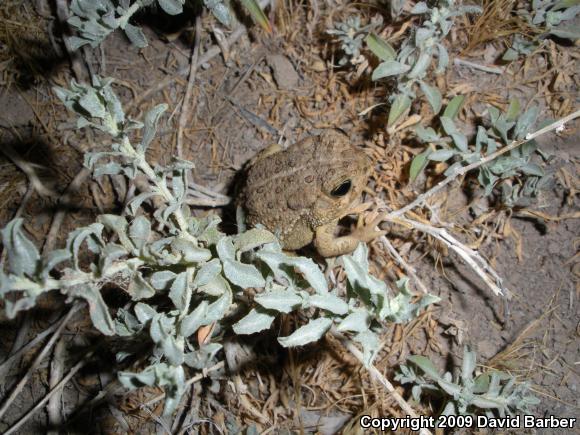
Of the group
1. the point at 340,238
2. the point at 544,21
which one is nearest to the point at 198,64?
the point at 340,238

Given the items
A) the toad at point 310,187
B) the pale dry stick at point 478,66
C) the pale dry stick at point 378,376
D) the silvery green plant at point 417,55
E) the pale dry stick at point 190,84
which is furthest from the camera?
the pale dry stick at point 190,84

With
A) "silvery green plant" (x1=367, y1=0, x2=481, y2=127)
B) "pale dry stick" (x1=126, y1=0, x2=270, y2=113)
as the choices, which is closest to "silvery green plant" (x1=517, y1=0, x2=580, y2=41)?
"silvery green plant" (x1=367, y1=0, x2=481, y2=127)

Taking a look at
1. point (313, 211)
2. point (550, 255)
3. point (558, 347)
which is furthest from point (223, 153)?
point (558, 347)

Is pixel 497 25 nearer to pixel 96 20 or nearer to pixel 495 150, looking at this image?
pixel 495 150

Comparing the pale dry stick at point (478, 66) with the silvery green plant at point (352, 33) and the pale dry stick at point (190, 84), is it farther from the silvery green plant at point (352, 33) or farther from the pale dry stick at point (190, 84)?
the pale dry stick at point (190, 84)

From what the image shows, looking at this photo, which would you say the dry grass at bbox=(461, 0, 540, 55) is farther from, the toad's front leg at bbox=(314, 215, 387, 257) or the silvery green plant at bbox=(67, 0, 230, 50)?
the silvery green plant at bbox=(67, 0, 230, 50)

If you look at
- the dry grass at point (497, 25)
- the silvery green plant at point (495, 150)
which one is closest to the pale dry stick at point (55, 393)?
the silvery green plant at point (495, 150)

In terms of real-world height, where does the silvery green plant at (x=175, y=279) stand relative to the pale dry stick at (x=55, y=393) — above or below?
above
